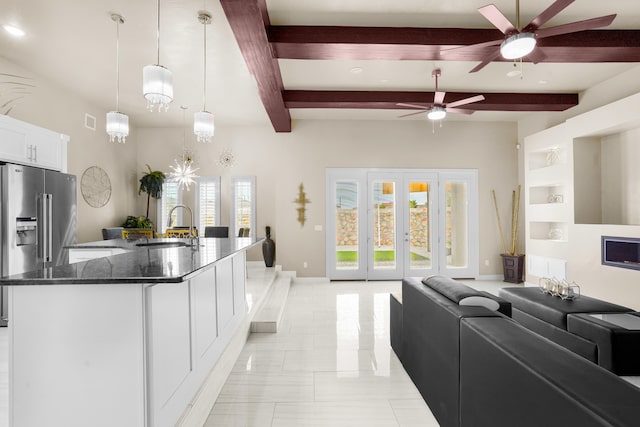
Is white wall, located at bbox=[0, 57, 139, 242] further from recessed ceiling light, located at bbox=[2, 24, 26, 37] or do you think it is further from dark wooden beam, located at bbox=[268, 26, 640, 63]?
dark wooden beam, located at bbox=[268, 26, 640, 63]

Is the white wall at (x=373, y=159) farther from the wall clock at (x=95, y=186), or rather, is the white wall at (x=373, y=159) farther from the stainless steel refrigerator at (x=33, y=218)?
the stainless steel refrigerator at (x=33, y=218)

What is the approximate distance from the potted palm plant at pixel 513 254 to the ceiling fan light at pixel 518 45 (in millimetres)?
4641

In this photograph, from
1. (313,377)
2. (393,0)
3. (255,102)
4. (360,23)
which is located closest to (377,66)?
(360,23)

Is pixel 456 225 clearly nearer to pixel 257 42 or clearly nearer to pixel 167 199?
pixel 257 42

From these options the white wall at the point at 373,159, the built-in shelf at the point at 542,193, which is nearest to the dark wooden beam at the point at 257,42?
the white wall at the point at 373,159

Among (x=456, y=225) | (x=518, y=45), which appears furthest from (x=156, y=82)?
(x=456, y=225)

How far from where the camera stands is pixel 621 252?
15.3 ft

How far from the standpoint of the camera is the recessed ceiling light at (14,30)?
3.69 metres

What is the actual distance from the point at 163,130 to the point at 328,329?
6200 mm

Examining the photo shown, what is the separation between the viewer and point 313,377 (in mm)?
2883

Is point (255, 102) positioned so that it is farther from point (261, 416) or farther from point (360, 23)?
point (261, 416)

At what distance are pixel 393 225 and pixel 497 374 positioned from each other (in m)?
5.84

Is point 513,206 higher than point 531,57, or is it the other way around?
point 531,57

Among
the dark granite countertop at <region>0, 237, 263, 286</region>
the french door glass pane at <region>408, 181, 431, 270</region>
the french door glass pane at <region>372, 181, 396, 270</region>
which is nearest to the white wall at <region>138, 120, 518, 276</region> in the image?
the french door glass pane at <region>408, 181, 431, 270</region>
